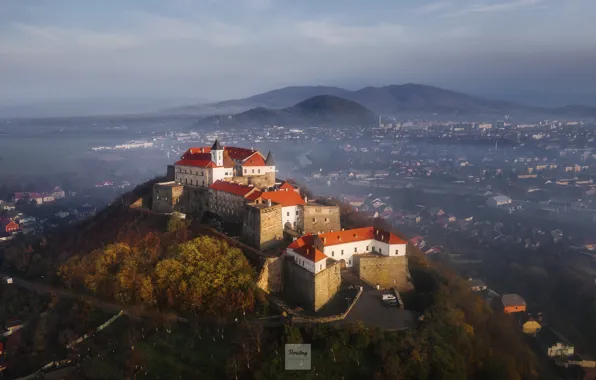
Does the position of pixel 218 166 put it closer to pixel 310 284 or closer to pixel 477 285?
pixel 310 284

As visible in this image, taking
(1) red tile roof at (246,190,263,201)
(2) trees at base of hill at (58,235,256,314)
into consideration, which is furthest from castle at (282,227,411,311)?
(1) red tile roof at (246,190,263,201)

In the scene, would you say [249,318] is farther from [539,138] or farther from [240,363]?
[539,138]

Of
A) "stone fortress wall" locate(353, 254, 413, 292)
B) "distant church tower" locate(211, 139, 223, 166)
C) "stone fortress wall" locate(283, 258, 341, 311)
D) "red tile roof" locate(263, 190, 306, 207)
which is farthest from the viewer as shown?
"distant church tower" locate(211, 139, 223, 166)

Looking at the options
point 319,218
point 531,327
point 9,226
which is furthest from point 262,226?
point 9,226

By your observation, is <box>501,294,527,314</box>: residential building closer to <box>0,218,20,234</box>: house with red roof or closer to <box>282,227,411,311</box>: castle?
<box>282,227,411,311</box>: castle

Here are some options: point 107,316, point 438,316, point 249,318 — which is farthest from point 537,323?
point 107,316

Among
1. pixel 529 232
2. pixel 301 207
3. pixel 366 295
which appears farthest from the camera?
pixel 529 232
